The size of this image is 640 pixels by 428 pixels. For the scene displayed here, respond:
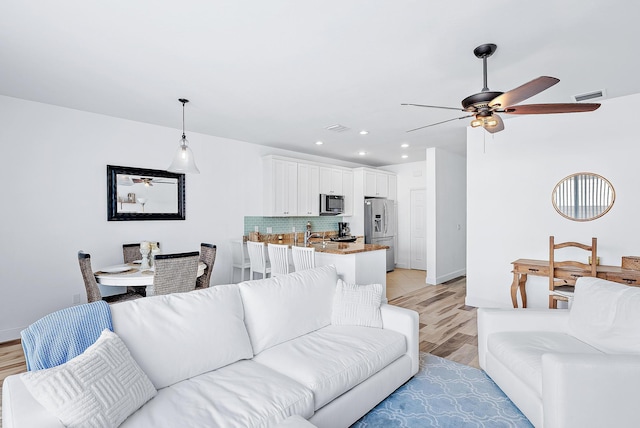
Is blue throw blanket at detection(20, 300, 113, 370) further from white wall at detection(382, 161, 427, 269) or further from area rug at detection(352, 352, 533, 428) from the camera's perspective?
white wall at detection(382, 161, 427, 269)

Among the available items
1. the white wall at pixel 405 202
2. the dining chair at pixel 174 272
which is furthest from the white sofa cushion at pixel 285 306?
the white wall at pixel 405 202

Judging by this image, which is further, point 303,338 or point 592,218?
point 592,218

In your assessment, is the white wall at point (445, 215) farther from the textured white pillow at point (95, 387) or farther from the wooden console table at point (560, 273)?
the textured white pillow at point (95, 387)

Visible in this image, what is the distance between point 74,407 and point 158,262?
69.5 inches

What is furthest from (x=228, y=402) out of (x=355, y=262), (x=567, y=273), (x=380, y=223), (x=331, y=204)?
(x=380, y=223)

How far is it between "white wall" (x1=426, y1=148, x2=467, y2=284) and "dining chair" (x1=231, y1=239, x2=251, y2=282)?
337cm

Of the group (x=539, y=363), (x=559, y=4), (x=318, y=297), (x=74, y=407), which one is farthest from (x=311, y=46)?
(x=539, y=363)

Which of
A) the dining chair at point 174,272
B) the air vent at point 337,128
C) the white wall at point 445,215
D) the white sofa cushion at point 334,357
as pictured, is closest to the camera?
the white sofa cushion at point 334,357

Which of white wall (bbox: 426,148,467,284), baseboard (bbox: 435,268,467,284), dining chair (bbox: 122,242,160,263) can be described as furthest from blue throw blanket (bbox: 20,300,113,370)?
baseboard (bbox: 435,268,467,284)

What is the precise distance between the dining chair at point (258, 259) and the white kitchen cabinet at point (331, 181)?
219 cm

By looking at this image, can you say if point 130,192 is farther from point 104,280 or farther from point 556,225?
point 556,225

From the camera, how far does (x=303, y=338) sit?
2.33m

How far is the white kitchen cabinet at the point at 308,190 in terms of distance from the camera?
6.08 m

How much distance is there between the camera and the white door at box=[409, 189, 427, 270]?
7410 millimetres
